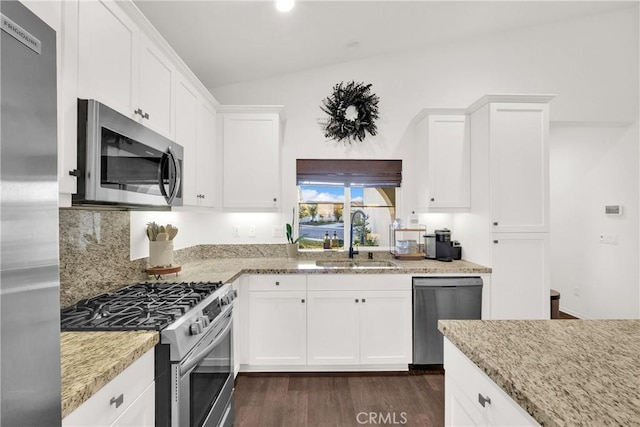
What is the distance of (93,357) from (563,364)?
140cm

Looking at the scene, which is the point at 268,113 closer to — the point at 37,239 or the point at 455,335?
the point at 455,335

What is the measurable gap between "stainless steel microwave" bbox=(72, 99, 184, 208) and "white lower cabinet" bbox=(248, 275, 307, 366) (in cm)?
124

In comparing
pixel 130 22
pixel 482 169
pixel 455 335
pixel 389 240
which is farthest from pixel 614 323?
pixel 130 22

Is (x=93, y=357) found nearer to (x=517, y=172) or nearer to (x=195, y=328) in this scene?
(x=195, y=328)

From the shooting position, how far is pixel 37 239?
52 cm

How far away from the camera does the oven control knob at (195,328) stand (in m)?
1.42

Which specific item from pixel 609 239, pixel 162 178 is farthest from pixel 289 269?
pixel 609 239

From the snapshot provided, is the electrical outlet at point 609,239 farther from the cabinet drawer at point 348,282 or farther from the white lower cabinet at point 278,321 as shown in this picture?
the white lower cabinet at point 278,321

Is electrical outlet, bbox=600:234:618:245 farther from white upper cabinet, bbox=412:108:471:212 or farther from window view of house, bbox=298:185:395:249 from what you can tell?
window view of house, bbox=298:185:395:249

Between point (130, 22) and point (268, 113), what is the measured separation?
5.01 ft

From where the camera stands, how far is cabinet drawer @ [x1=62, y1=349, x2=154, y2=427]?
891mm

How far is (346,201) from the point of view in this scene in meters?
3.54

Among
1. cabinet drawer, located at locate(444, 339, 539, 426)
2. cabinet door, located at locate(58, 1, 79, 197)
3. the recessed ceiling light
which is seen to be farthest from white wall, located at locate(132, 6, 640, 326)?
cabinet drawer, located at locate(444, 339, 539, 426)

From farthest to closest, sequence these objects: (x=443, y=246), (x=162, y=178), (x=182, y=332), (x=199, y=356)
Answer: (x=443, y=246) < (x=162, y=178) < (x=199, y=356) < (x=182, y=332)
